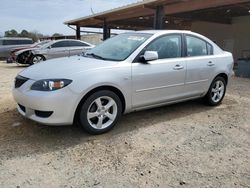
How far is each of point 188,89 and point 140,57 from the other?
1.32 m

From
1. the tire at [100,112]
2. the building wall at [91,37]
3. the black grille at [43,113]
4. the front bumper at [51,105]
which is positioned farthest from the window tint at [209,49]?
the building wall at [91,37]

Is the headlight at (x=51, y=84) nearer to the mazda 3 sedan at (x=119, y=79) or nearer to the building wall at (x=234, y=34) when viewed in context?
the mazda 3 sedan at (x=119, y=79)

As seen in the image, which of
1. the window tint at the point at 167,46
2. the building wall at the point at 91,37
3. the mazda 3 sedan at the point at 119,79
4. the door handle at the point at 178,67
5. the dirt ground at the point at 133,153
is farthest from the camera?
the building wall at the point at 91,37

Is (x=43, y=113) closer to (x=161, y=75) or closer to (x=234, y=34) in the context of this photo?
(x=161, y=75)

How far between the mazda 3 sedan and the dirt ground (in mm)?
328

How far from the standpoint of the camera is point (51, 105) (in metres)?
3.80

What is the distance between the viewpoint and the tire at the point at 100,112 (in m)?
4.06

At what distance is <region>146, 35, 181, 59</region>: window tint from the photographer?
4.90 m

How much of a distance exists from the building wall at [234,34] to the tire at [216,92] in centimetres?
1423

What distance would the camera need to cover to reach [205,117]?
5297 mm

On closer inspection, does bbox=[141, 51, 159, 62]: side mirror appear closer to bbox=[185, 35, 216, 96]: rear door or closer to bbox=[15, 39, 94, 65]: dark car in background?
bbox=[185, 35, 216, 96]: rear door

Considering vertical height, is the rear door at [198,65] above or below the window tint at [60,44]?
below

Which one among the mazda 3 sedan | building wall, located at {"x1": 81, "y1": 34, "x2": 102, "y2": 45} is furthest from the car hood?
building wall, located at {"x1": 81, "y1": 34, "x2": 102, "y2": 45}

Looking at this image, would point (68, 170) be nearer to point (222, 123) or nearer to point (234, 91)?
point (222, 123)
